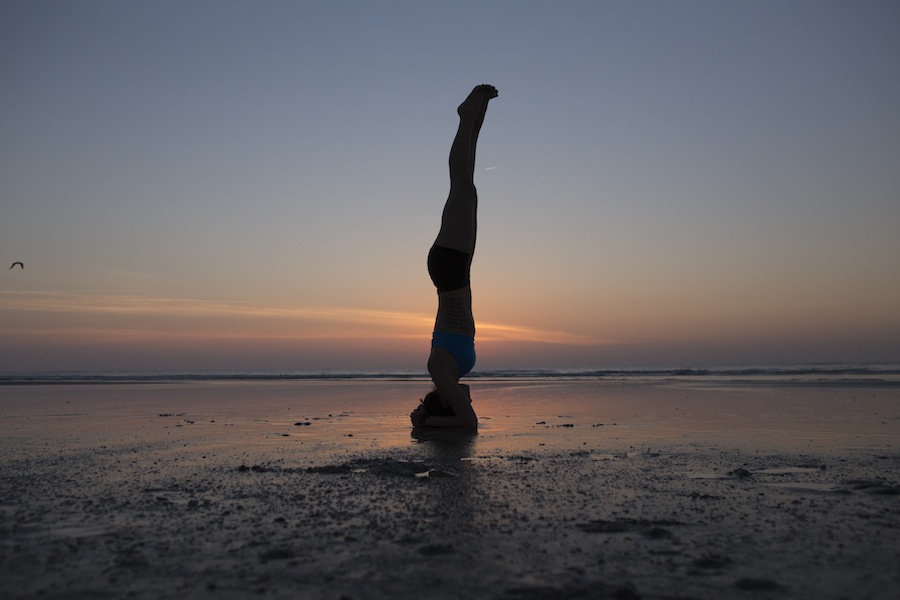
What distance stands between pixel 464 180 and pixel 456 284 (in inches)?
48.5

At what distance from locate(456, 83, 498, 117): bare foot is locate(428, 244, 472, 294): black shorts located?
5.50ft

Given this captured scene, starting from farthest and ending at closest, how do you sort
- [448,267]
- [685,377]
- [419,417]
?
[685,377] → [419,417] → [448,267]

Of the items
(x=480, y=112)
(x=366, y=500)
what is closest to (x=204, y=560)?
(x=366, y=500)

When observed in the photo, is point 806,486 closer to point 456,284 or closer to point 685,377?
point 456,284

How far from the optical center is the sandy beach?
7.06 ft

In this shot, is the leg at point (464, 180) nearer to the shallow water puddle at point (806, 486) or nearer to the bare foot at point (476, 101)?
the bare foot at point (476, 101)

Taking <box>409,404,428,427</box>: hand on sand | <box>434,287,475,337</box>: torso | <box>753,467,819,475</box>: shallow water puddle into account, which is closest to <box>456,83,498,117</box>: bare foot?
<box>434,287,475,337</box>: torso

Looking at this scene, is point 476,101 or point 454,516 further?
point 476,101

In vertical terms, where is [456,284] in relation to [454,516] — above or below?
above

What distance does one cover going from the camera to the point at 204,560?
239 cm

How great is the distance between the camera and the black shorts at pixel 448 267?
7.21 m

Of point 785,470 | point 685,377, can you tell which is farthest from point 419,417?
point 685,377

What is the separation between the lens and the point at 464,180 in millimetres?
7289

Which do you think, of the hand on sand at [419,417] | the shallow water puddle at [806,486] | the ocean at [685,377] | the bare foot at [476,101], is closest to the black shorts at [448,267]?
the hand on sand at [419,417]
